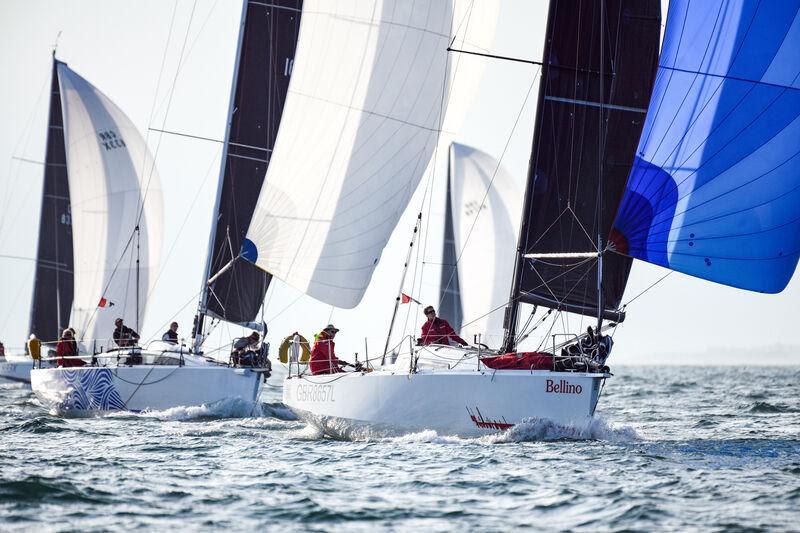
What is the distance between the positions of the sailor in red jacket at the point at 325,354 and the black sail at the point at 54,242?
19.5m

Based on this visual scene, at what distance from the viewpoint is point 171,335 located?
23688 mm

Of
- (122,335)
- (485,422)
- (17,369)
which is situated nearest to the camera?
(485,422)

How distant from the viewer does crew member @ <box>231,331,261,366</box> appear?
22828 mm

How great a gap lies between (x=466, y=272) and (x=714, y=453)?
2178 cm

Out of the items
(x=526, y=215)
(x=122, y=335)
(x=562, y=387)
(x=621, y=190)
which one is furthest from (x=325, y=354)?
(x=122, y=335)

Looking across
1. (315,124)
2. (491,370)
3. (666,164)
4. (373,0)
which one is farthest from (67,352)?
(666,164)

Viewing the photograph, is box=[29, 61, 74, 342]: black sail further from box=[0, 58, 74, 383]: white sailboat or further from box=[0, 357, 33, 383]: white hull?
box=[0, 357, 33, 383]: white hull

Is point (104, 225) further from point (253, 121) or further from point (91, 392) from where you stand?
point (91, 392)

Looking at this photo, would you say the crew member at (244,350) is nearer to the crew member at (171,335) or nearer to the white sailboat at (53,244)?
the crew member at (171,335)

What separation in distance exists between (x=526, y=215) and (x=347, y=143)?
4494 millimetres

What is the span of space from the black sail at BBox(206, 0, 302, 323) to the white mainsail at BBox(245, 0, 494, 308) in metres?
4.14

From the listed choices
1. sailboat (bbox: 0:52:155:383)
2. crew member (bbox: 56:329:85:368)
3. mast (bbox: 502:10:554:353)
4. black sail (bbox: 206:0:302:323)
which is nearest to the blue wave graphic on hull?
crew member (bbox: 56:329:85:368)

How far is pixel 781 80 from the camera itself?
16.9m

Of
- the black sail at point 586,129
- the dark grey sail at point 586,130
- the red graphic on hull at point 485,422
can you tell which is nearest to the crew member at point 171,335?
the dark grey sail at point 586,130
